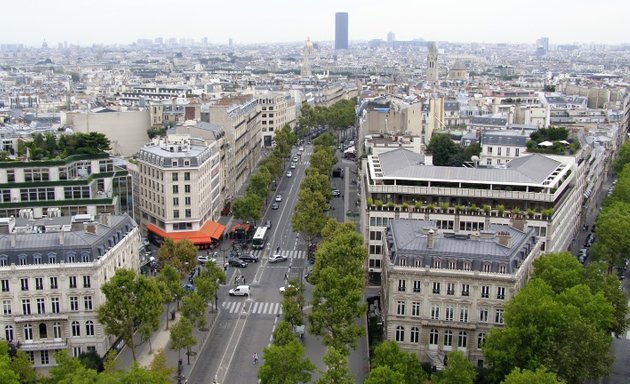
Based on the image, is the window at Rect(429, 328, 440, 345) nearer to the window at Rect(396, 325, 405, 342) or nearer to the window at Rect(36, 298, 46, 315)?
the window at Rect(396, 325, 405, 342)

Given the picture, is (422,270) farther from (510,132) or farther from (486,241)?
(510,132)

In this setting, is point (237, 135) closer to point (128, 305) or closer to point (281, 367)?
point (128, 305)

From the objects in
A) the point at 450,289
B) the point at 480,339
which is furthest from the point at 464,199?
the point at 480,339

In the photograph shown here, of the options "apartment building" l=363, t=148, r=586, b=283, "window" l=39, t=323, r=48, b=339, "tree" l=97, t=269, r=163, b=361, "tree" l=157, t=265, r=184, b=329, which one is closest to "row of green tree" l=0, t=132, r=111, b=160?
"tree" l=157, t=265, r=184, b=329

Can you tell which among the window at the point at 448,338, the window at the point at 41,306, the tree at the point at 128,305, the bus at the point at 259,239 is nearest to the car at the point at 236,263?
the bus at the point at 259,239

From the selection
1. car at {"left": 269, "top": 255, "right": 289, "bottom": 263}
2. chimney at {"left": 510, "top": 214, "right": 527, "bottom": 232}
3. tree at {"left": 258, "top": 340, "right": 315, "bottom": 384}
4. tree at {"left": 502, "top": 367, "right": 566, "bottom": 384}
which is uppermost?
chimney at {"left": 510, "top": 214, "right": 527, "bottom": 232}

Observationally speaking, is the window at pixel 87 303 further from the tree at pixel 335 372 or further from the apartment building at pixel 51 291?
the tree at pixel 335 372
